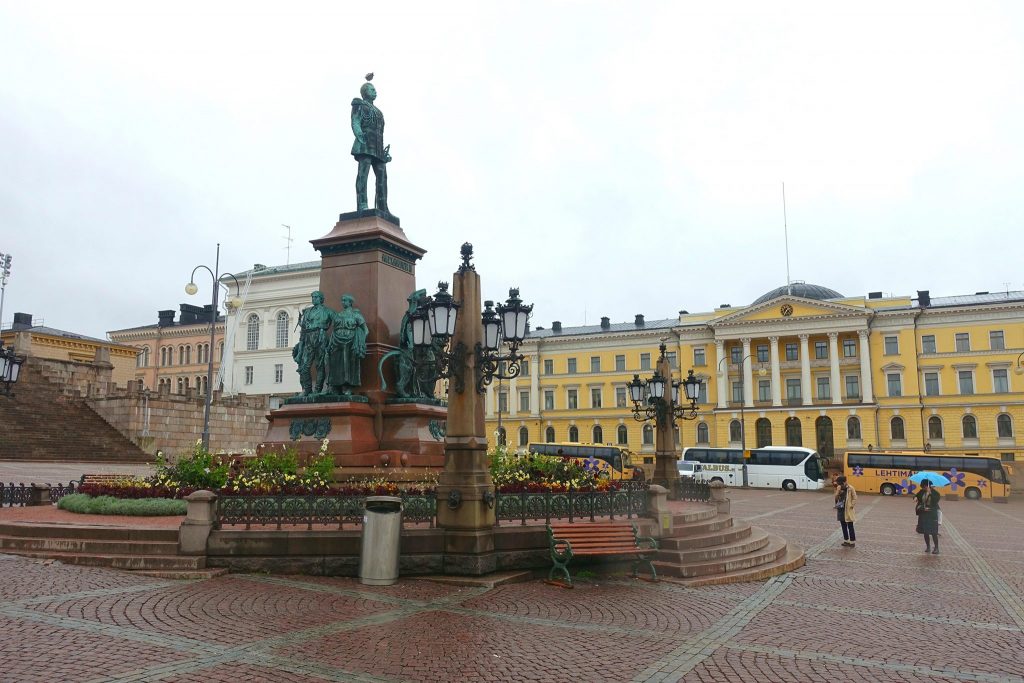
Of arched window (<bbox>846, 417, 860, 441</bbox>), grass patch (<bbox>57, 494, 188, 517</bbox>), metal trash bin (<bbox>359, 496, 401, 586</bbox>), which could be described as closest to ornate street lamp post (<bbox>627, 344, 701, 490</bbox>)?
metal trash bin (<bbox>359, 496, 401, 586</bbox>)

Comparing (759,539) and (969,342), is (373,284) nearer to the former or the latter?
(759,539)

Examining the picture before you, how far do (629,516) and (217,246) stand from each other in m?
28.4

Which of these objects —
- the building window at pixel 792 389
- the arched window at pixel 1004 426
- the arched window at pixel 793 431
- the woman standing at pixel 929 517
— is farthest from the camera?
the building window at pixel 792 389

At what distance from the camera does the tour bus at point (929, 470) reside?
148 feet

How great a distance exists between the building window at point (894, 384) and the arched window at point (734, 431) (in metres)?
13.9

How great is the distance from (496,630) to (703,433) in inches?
2824

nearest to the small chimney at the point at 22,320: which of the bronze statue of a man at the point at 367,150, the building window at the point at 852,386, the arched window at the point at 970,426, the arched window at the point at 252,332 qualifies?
the arched window at the point at 252,332

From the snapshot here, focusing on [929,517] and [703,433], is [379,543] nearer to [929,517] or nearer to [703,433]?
[929,517]

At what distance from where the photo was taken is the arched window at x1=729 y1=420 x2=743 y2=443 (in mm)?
76125

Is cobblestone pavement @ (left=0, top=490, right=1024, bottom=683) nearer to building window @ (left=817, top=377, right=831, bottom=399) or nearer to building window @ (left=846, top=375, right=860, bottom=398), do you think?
building window @ (left=846, top=375, right=860, bottom=398)

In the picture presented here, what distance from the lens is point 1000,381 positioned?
68250 mm

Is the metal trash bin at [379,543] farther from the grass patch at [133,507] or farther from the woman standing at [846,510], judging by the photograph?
the woman standing at [846,510]

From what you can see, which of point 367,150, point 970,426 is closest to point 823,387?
point 970,426

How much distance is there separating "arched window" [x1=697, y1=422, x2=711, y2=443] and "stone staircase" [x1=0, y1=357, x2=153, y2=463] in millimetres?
52395
